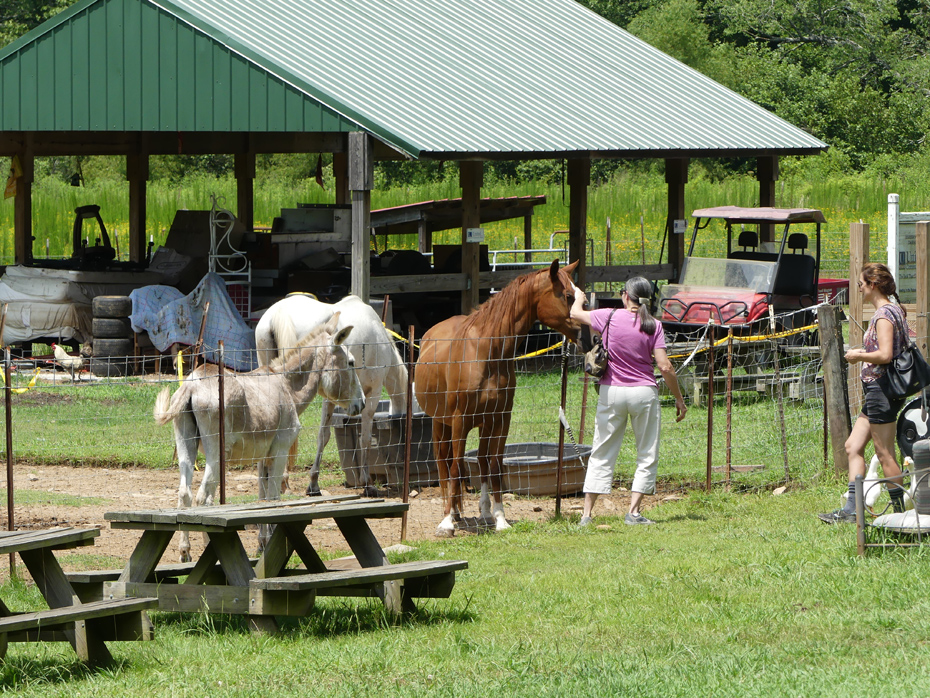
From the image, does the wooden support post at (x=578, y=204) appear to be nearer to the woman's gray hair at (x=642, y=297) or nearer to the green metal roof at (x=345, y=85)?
the green metal roof at (x=345, y=85)

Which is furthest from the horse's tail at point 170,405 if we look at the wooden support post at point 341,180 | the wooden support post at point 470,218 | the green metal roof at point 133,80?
the wooden support post at point 341,180

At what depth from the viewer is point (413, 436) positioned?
11656mm

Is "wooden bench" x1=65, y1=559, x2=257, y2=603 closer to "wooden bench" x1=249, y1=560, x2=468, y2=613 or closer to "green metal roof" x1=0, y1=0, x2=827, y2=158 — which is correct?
"wooden bench" x1=249, y1=560, x2=468, y2=613

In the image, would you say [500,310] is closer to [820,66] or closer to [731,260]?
[731,260]

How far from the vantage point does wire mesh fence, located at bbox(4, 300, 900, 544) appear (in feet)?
29.6

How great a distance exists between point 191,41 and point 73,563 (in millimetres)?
10296

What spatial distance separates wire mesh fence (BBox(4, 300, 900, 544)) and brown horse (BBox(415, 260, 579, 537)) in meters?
0.04

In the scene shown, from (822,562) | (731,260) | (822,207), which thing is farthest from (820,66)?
(822,562)

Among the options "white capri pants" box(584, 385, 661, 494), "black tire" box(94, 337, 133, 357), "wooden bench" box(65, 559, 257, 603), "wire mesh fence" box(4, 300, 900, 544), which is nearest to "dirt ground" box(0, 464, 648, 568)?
"wire mesh fence" box(4, 300, 900, 544)

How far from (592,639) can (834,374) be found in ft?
17.4

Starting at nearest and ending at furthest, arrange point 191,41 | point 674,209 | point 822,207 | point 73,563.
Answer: point 73,563 → point 191,41 → point 674,209 → point 822,207

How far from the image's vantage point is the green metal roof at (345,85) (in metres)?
17.0

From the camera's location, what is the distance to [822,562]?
7879mm

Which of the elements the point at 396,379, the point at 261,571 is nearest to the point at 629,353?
the point at 396,379
